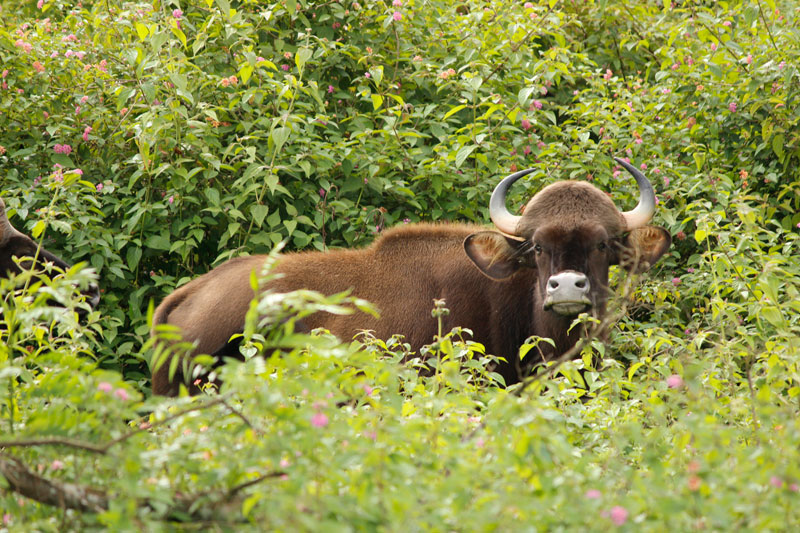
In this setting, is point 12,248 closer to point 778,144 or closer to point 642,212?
point 642,212

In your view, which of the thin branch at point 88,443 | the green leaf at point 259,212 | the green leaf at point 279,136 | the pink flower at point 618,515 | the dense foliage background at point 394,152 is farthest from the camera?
the green leaf at point 259,212

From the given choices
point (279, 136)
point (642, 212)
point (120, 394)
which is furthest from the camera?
point (279, 136)

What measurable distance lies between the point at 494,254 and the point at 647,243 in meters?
0.94

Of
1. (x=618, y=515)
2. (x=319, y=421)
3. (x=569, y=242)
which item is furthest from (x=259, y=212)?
(x=618, y=515)

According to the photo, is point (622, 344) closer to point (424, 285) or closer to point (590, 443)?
point (424, 285)

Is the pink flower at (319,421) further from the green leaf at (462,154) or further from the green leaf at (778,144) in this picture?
the green leaf at (778,144)

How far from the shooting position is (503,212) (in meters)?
5.70

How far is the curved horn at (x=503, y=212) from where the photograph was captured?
560 cm

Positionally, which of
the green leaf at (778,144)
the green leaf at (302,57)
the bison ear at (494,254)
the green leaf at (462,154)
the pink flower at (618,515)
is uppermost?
the green leaf at (302,57)

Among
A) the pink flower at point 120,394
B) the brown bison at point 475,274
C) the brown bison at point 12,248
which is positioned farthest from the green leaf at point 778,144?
the pink flower at point 120,394

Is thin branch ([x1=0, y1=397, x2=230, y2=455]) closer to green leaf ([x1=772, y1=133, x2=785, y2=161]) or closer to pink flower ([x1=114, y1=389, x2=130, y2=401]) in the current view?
pink flower ([x1=114, y1=389, x2=130, y2=401])

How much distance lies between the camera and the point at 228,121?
22.4 feet

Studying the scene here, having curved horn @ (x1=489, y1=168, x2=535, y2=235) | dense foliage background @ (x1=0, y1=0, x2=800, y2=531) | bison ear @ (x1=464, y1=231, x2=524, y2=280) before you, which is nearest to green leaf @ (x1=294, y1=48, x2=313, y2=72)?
dense foliage background @ (x1=0, y1=0, x2=800, y2=531)

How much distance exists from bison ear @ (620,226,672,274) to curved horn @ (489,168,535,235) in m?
0.67
